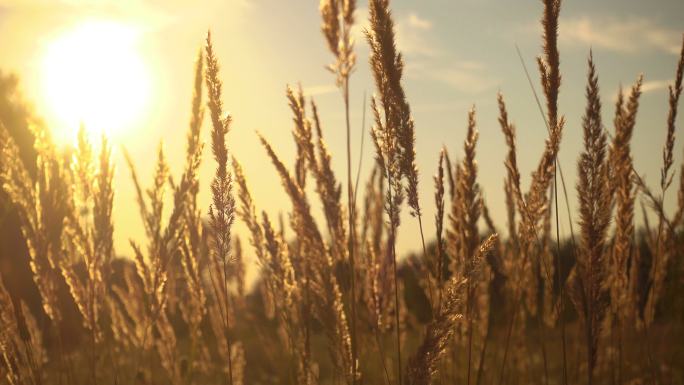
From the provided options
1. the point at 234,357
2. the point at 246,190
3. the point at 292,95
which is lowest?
the point at 234,357

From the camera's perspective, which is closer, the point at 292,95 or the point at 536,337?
the point at 292,95

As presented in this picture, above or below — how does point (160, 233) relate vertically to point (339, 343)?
above

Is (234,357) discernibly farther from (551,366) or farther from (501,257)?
(551,366)

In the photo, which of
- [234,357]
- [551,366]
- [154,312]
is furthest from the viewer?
[551,366]

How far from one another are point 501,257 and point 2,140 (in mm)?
2557

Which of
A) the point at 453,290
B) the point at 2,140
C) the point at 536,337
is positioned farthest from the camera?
the point at 536,337

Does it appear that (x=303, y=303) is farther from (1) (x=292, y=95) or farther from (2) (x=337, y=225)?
(1) (x=292, y=95)

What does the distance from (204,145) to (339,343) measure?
0.84 m

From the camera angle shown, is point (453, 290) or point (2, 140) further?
point (2, 140)

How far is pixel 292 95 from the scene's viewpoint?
A: 2186 millimetres

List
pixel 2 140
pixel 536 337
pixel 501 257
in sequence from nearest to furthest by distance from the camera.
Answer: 1. pixel 2 140
2. pixel 501 257
3. pixel 536 337

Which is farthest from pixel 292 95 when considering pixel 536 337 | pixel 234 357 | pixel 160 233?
pixel 536 337

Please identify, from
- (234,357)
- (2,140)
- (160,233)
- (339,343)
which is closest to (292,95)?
(160,233)

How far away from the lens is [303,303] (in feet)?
8.03
